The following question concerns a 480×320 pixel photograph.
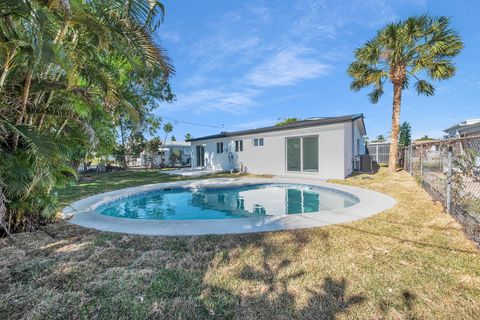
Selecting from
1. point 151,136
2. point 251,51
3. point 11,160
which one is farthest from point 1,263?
point 151,136

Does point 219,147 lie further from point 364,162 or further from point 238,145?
point 364,162

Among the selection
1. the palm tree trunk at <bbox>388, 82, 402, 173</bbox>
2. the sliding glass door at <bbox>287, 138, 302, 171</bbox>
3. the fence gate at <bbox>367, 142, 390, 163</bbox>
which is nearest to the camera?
Answer: the palm tree trunk at <bbox>388, 82, 402, 173</bbox>

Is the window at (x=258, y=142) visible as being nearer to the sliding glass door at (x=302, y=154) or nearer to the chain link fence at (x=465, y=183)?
the sliding glass door at (x=302, y=154)

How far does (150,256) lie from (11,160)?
288 centimetres

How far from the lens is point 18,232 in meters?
4.86

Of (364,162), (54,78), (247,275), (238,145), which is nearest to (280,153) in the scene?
(238,145)

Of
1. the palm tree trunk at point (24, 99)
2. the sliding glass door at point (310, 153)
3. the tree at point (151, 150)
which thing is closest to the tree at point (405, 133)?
the sliding glass door at point (310, 153)

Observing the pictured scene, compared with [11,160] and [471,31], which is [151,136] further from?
[471,31]

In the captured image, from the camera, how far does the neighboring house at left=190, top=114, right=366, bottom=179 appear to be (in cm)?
1308

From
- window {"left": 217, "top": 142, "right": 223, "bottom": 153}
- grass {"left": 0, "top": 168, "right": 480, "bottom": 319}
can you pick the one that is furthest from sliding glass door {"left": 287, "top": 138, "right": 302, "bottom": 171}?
grass {"left": 0, "top": 168, "right": 480, "bottom": 319}

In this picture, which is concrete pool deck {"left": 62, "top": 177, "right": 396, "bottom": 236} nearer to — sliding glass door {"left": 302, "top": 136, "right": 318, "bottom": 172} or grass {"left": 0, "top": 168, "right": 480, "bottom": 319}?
grass {"left": 0, "top": 168, "right": 480, "bottom": 319}

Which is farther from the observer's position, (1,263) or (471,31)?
(471,31)

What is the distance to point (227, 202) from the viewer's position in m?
9.75

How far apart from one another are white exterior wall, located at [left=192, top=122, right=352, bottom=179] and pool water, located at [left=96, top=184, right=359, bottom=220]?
8.76 feet
